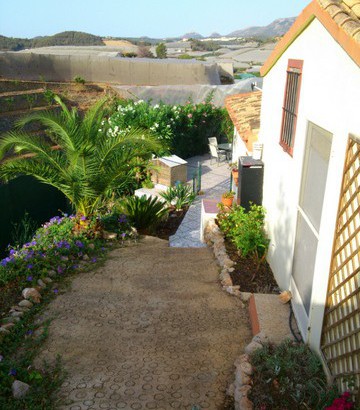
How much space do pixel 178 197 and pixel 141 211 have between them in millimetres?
2133

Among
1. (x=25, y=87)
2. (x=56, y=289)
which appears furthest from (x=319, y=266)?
(x=25, y=87)

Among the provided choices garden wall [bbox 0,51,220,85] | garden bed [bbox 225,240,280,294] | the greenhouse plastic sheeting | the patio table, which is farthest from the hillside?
garden bed [bbox 225,240,280,294]

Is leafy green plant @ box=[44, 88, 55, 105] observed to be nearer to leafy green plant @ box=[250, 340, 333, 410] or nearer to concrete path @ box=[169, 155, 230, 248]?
concrete path @ box=[169, 155, 230, 248]

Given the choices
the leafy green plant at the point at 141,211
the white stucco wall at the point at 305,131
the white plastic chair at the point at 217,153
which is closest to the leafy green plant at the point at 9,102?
the white plastic chair at the point at 217,153

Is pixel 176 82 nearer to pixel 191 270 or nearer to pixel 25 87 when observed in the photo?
pixel 25 87

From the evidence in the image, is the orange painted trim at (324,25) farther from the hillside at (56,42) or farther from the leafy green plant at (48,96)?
the hillside at (56,42)

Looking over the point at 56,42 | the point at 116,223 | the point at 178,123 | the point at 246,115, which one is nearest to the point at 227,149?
the point at 178,123

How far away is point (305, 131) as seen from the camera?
4891mm

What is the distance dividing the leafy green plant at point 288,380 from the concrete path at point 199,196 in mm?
4968

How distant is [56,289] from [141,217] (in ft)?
12.6

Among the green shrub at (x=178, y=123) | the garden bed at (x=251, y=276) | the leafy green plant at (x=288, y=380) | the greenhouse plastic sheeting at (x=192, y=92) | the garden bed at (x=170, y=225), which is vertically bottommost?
the garden bed at (x=170, y=225)

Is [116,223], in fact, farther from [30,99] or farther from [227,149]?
[30,99]

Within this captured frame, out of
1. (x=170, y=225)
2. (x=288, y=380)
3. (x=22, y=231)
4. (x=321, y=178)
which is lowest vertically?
(x=170, y=225)

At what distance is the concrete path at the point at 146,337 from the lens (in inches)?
156
